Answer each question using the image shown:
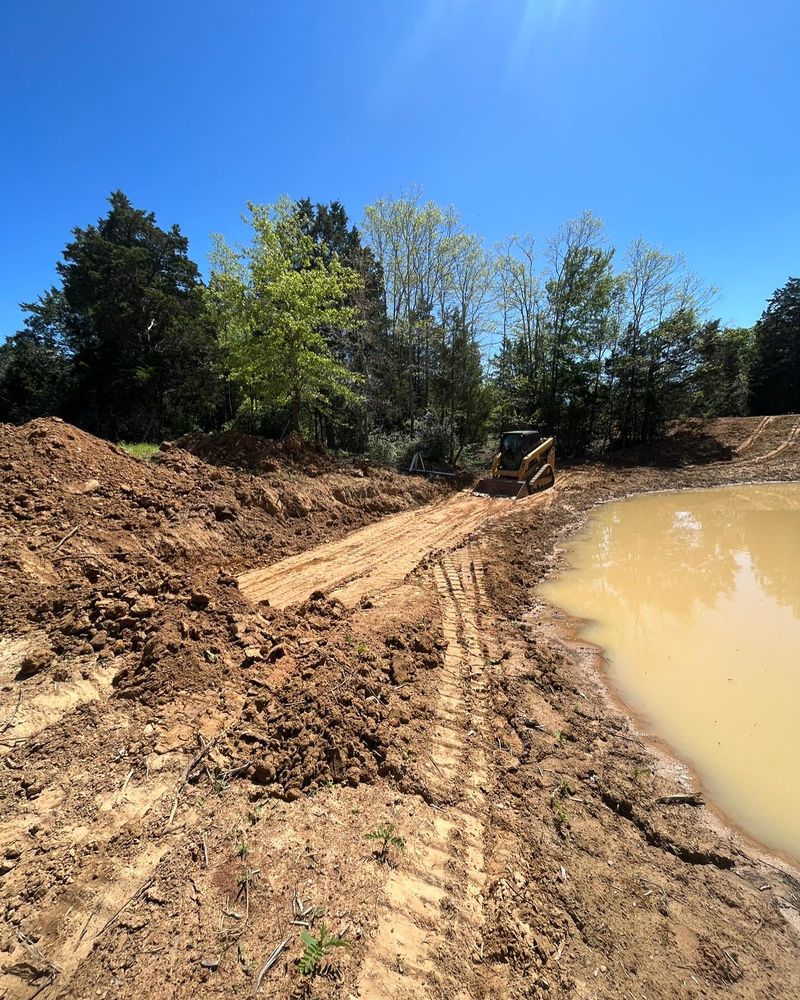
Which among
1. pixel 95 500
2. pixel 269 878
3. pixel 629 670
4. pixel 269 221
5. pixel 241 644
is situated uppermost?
pixel 269 221

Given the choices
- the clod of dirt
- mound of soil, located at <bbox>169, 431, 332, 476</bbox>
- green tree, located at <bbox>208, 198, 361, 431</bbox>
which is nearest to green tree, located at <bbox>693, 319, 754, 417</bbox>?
green tree, located at <bbox>208, 198, 361, 431</bbox>

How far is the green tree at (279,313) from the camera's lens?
433 inches

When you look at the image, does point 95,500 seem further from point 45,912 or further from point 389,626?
point 45,912

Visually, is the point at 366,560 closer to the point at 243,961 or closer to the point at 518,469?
→ the point at 243,961

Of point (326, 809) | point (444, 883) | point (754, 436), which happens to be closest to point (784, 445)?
point (754, 436)

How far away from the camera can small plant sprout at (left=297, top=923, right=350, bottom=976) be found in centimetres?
185

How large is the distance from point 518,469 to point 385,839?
12704 mm

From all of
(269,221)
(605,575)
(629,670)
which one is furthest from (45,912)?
(269,221)

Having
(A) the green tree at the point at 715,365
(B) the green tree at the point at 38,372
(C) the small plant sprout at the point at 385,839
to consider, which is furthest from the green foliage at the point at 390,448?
(B) the green tree at the point at 38,372

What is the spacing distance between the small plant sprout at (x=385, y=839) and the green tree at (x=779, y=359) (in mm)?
41076

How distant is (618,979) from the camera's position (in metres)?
2.03

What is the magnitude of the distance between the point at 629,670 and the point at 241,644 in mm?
4413

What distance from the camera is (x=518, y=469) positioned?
14.3 metres

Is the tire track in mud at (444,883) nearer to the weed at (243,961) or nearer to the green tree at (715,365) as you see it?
the weed at (243,961)
